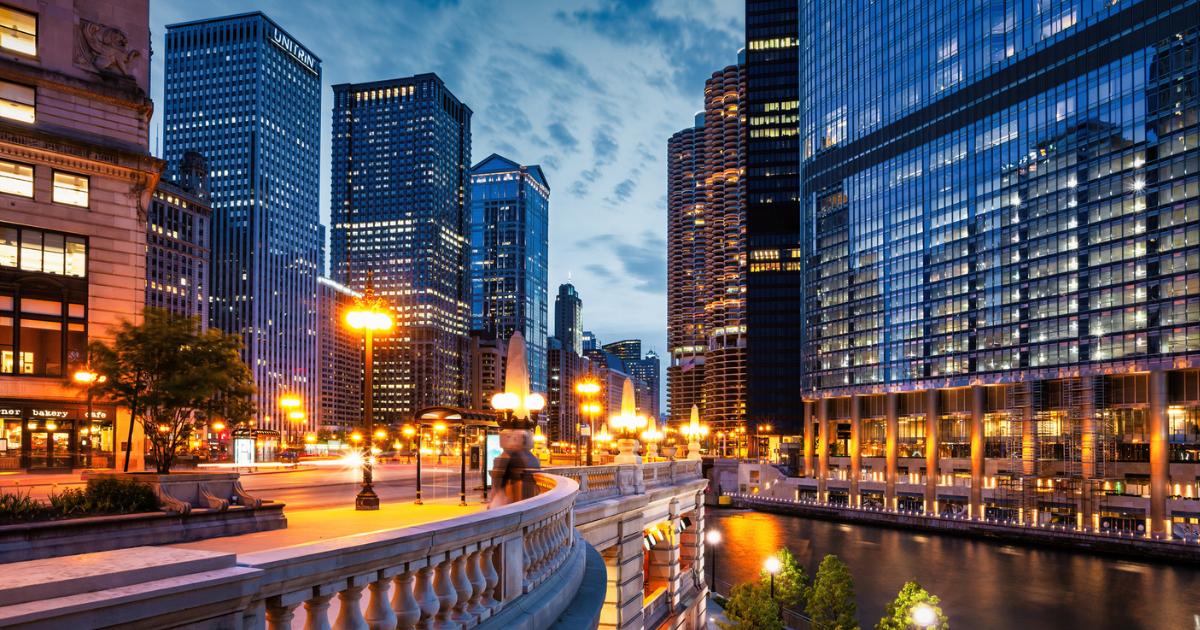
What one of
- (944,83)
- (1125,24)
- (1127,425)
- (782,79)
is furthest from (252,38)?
(1127,425)

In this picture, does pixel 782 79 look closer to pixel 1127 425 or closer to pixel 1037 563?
pixel 1127 425

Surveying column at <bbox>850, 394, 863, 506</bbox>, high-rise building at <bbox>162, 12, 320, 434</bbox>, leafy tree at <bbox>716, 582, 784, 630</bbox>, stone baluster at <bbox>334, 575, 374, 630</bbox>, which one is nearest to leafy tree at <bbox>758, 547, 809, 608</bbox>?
leafy tree at <bbox>716, 582, 784, 630</bbox>

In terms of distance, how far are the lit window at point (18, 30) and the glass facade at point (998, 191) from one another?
9460cm

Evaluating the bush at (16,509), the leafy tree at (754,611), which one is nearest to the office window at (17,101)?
the bush at (16,509)

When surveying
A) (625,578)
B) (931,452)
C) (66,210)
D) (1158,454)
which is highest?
(66,210)

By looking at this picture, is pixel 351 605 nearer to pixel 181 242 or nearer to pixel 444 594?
pixel 444 594

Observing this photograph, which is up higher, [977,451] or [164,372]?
[164,372]

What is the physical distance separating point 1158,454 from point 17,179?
94.2 meters

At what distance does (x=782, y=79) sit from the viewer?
→ 19262 cm

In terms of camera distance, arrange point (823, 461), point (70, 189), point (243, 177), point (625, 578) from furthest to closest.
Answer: point (243, 177) → point (823, 461) → point (70, 189) → point (625, 578)

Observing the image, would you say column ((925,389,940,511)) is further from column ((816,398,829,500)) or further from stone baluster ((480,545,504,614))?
stone baluster ((480,545,504,614))

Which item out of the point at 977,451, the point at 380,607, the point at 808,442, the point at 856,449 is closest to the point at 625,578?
the point at 380,607

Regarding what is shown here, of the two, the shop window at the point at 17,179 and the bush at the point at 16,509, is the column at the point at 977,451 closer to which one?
the shop window at the point at 17,179

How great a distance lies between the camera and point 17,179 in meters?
27.0
